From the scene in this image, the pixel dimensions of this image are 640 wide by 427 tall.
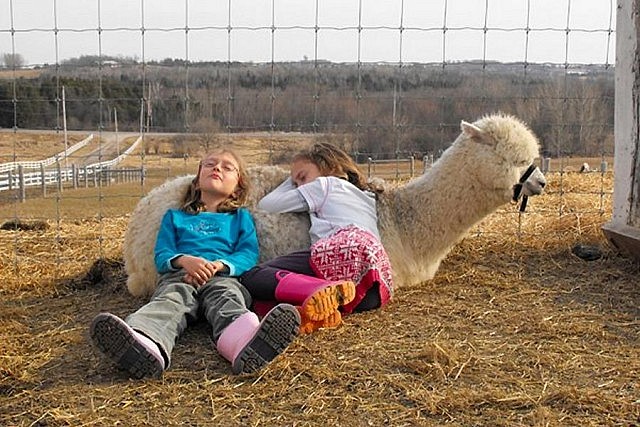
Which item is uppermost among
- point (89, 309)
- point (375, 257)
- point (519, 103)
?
point (519, 103)

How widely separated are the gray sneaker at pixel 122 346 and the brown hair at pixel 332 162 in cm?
248

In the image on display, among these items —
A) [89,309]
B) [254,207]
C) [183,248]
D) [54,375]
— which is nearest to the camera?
[54,375]

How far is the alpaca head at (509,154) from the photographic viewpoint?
5754 mm

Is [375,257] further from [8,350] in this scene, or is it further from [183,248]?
[8,350]

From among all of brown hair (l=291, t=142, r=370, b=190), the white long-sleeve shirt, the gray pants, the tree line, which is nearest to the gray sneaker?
the gray pants

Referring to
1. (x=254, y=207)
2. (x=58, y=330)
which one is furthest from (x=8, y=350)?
(x=254, y=207)

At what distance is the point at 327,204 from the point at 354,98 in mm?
2239

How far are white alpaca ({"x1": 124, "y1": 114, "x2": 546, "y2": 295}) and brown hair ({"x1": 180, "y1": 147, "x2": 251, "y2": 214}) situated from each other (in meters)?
0.22

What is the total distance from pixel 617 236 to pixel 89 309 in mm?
4128

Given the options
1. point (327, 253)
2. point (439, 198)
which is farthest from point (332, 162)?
point (327, 253)

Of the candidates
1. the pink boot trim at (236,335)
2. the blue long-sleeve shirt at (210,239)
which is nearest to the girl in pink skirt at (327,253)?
the blue long-sleeve shirt at (210,239)

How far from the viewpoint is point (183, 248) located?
4.95 m

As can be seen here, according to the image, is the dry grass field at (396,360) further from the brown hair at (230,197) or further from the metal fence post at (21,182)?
the metal fence post at (21,182)

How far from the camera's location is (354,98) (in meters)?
7.43
